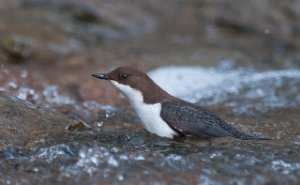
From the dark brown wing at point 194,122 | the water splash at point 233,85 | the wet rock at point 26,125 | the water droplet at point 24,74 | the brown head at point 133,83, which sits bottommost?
the wet rock at point 26,125

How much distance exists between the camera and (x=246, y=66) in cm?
985

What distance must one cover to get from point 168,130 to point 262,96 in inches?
116

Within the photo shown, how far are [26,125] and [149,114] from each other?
3.70 feet

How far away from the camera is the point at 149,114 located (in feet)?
18.1

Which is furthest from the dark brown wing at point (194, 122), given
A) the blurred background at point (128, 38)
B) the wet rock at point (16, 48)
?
the wet rock at point (16, 48)

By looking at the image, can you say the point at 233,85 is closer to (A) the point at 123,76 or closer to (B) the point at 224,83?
(B) the point at 224,83

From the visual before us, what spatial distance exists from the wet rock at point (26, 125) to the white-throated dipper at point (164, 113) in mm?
631

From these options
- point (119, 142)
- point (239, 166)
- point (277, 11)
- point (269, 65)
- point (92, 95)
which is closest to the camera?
point (239, 166)

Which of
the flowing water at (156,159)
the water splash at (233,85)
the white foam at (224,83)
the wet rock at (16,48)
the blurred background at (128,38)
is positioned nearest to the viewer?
the flowing water at (156,159)

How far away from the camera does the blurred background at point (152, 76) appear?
4.78 m

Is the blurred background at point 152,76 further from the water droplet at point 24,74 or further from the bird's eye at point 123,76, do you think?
the bird's eye at point 123,76

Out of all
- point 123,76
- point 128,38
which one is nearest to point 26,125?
point 123,76

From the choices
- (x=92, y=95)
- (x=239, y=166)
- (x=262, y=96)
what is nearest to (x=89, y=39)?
(x=92, y=95)

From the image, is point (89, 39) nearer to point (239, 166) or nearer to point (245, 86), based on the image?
point (245, 86)
